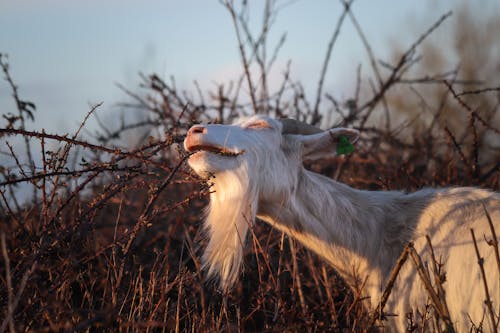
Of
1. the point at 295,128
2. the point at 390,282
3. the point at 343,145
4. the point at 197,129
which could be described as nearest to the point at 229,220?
the point at 197,129

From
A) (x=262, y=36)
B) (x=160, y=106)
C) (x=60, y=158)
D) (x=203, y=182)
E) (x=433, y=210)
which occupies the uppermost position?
(x=262, y=36)

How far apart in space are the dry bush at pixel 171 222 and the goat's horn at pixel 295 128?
2.04 feet

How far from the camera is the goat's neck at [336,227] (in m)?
3.45

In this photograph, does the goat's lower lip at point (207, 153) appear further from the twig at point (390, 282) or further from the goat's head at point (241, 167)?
the twig at point (390, 282)

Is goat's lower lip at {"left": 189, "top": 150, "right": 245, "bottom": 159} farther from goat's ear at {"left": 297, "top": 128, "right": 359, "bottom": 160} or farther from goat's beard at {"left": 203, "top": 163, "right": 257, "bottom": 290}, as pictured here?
goat's ear at {"left": 297, "top": 128, "right": 359, "bottom": 160}

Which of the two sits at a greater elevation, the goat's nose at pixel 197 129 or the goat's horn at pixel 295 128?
the goat's nose at pixel 197 129

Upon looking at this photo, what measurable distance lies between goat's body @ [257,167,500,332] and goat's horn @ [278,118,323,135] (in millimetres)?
307

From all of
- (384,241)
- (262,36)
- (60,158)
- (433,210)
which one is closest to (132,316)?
(60,158)

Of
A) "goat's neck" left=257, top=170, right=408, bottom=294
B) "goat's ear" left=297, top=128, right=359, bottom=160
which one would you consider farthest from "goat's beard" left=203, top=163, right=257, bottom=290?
"goat's ear" left=297, top=128, right=359, bottom=160

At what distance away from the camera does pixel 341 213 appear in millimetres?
3520

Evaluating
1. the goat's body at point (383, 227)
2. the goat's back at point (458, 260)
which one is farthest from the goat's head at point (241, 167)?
the goat's back at point (458, 260)

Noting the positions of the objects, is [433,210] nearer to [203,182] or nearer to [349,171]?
[203,182]

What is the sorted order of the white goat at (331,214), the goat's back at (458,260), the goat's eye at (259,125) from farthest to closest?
the goat's eye at (259,125), the white goat at (331,214), the goat's back at (458,260)

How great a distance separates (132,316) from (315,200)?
3.93 ft
